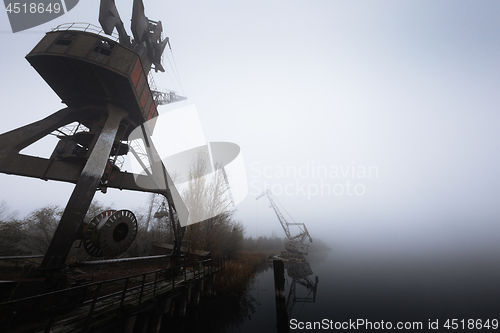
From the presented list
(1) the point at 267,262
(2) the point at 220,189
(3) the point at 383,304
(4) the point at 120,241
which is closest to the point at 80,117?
(4) the point at 120,241

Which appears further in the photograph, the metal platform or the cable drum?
the cable drum

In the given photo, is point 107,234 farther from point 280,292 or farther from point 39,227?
point 39,227

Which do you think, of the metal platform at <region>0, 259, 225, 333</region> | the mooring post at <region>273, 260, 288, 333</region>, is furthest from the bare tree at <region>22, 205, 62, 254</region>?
the mooring post at <region>273, 260, 288, 333</region>

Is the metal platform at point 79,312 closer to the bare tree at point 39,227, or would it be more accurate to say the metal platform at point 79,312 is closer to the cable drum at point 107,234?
the cable drum at point 107,234

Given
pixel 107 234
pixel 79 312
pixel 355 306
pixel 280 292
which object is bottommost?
pixel 355 306

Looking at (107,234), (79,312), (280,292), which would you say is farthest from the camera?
(280,292)

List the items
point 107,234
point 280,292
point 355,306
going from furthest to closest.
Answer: point 355,306
point 280,292
point 107,234

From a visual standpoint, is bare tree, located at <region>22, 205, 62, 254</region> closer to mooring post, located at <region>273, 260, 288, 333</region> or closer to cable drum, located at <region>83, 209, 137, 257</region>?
cable drum, located at <region>83, 209, 137, 257</region>

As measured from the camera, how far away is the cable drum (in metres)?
6.84

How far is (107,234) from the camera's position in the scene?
22.9 feet

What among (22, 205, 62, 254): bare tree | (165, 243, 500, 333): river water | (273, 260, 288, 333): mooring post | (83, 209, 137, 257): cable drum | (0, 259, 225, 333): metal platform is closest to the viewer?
(0, 259, 225, 333): metal platform

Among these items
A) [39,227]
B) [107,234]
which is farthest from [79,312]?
[39,227]

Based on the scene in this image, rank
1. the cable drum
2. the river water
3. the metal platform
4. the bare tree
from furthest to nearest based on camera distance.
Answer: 1. the bare tree
2. the river water
3. the cable drum
4. the metal platform

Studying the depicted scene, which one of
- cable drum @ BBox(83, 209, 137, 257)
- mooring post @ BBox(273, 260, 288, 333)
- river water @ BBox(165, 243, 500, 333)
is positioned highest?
cable drum @ BBox(83, 209, 137, 257)
